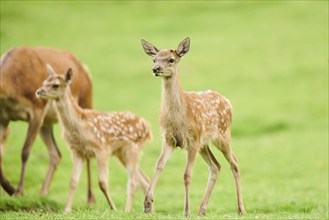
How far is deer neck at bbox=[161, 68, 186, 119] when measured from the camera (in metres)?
9.93

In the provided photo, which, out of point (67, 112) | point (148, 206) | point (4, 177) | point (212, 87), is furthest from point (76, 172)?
point (212, 87)

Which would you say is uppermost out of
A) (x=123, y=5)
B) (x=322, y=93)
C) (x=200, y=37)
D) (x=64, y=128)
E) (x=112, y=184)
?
(x=123, y=5)

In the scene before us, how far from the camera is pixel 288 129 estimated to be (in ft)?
76.5

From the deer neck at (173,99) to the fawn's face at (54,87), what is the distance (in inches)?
118

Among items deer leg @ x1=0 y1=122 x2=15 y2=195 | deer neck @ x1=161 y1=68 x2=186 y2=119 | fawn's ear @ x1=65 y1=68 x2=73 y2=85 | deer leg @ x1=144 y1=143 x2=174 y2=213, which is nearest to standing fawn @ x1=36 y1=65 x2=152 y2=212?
fawn's ear @ x1=65 y1=68 x2=73 y2=85

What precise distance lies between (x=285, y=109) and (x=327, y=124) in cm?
222

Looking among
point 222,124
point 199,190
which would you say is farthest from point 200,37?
point 222,124

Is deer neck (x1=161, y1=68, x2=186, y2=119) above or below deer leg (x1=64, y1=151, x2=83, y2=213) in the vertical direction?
above

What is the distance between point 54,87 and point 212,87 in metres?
15.6

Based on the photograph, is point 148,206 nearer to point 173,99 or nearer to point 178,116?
point 178,116

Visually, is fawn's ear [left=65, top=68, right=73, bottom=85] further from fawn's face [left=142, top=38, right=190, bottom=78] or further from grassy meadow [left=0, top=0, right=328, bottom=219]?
fawn's face [left=142, top=38, right=190, bottom=78]

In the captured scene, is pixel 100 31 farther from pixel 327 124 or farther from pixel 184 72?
pixel 327 124

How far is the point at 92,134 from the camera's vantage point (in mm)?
12469

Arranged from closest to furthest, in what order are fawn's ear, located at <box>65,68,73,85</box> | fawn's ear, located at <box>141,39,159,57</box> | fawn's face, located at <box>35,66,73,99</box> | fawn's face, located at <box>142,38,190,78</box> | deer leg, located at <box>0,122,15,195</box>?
fawn's face, located at <box>142,38,190,78</box>, fawn's ear, located at <box>141,39,159,57</box>, fawn's face, located at <box>35,66,73,99</box>, fawn's ear, located at <box>65,68,73,85</box>, deer leg, located at <box>0,122,15,195</box>
